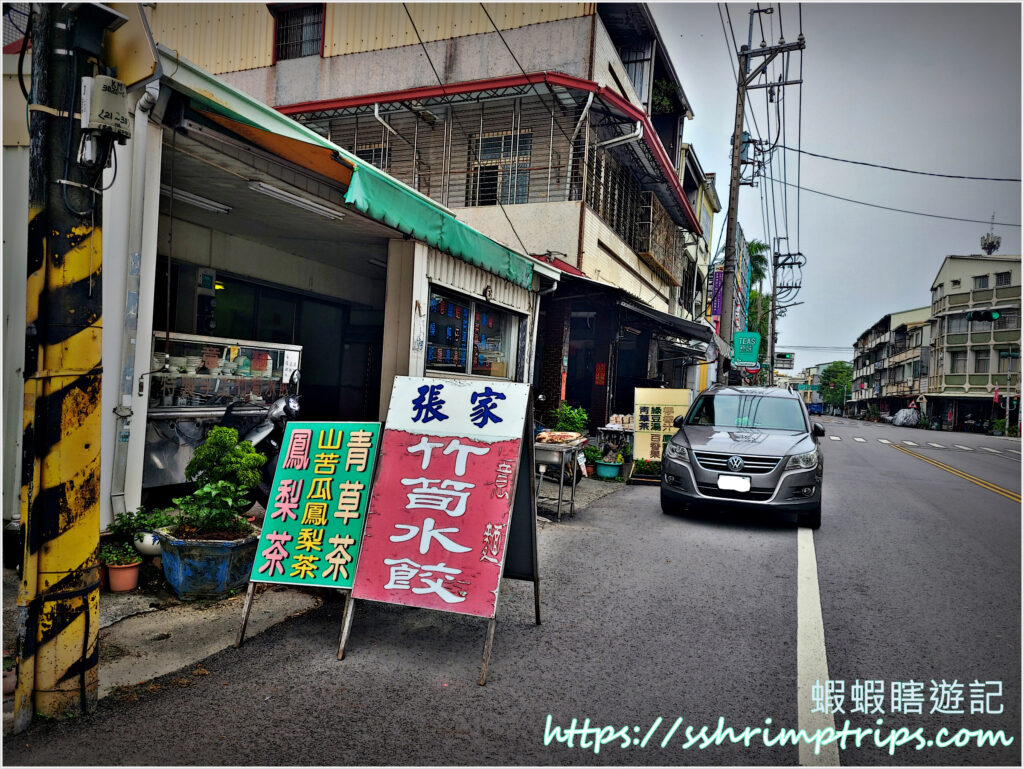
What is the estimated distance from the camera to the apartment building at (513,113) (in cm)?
1386

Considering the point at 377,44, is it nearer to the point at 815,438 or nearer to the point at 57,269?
the point at 815,438

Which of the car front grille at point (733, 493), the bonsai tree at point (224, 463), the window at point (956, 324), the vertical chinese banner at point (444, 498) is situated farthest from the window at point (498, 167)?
the window at point (956, 324)

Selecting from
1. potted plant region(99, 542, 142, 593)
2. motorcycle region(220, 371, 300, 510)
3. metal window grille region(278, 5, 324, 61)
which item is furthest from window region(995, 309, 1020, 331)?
potted plant region(99, 542, 142, 593)

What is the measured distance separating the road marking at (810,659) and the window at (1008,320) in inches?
2054

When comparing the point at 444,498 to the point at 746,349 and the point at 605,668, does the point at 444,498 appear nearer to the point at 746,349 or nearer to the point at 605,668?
the point at 605,668

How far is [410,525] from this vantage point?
4.00 m

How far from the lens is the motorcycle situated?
633 cm

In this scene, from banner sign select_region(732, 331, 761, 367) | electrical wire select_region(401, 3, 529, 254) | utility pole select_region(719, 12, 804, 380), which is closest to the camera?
electrical wire select_region(401, 3, 529, 254)

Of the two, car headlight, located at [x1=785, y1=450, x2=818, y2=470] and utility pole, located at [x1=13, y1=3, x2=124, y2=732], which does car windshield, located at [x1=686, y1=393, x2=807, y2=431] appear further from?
utility pole, located at [x1=13, y1=3, x2=124, y2=732]

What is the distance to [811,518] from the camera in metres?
7.74

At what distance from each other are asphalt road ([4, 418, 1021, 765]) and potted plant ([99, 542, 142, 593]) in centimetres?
129

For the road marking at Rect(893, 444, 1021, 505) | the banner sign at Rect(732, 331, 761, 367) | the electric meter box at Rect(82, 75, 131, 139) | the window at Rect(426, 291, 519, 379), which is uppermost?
the banner sign at Rect(732, 331, 761, 367)

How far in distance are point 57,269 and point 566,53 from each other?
1394 cm

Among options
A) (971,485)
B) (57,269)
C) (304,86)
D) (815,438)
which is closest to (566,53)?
(304,86)
